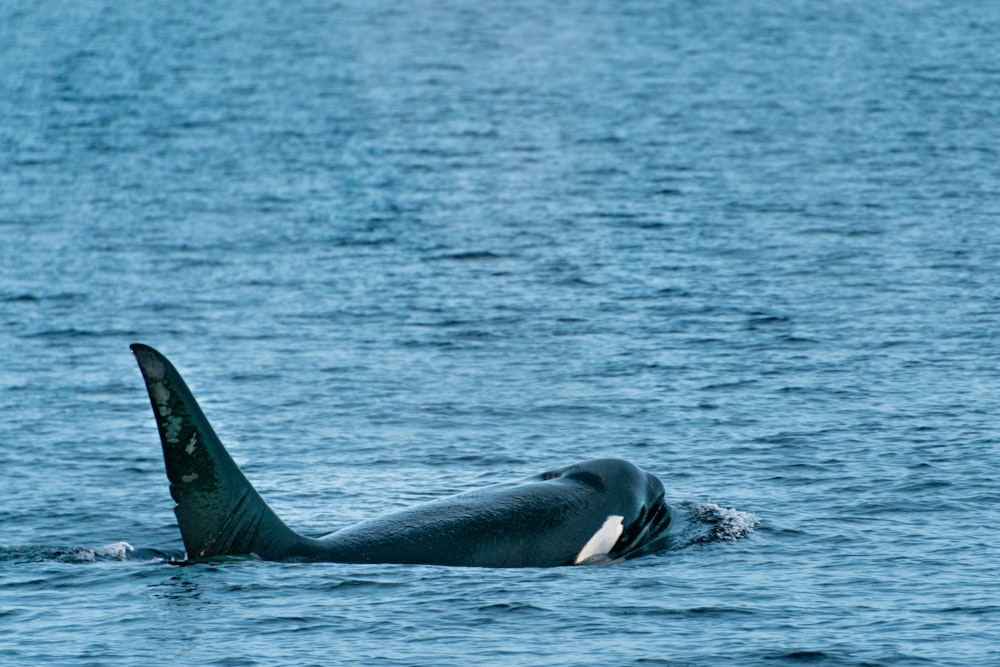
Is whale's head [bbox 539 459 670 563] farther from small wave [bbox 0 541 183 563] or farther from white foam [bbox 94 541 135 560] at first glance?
white foam [bbox 94 541 135 560]

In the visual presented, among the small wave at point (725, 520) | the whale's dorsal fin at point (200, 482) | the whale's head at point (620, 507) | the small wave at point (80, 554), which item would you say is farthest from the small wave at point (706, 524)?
the small wave at point (80, 554)

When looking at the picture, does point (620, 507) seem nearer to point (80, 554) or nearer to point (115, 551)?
point (115, 551)

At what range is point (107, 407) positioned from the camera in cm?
2919

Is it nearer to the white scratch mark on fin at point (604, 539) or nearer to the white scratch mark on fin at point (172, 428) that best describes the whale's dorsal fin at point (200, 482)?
the white scratch mark on fin at point (172, 428)

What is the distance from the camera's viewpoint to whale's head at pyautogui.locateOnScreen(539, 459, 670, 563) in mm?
20734

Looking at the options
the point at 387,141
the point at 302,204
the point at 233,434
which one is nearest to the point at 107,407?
the point at 233,434

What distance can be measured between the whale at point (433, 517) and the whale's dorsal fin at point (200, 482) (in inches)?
0.4

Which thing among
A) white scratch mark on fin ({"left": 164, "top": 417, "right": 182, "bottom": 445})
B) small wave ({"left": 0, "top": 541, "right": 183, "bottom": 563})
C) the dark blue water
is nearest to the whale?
white scratch mark on fin ({"left": 164, "top": 417, "right": 182, "bottom": 445})

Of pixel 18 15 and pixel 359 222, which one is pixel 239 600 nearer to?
pixel 359 222

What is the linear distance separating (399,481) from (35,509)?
529 centimetres

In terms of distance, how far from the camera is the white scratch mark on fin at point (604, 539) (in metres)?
20.5

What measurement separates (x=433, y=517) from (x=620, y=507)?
2.55 m

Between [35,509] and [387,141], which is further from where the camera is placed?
[387,141]

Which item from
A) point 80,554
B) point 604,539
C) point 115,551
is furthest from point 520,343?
point 80,554
